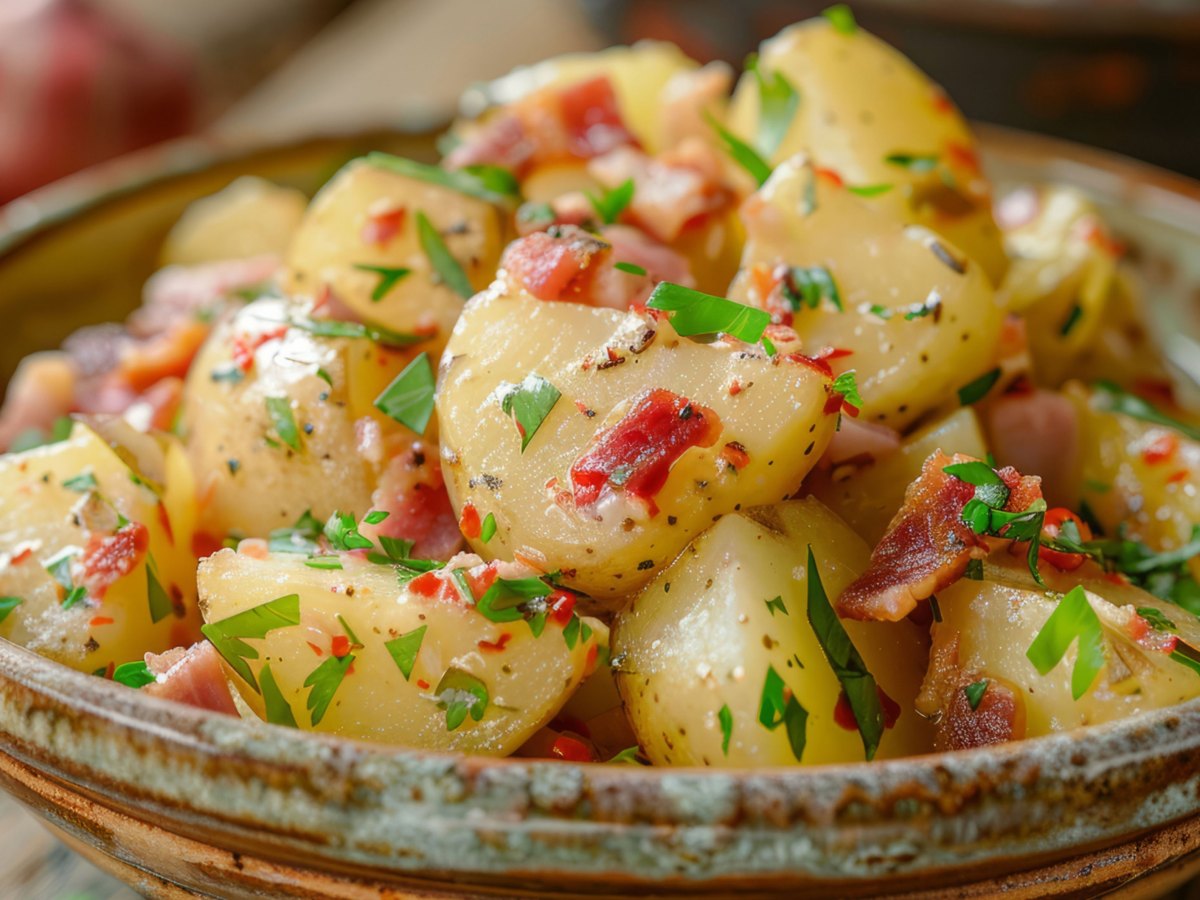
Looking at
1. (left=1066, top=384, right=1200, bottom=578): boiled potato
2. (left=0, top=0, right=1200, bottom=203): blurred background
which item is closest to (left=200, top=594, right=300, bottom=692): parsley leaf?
(left=1066, top=384, right=1200, bottom=578): boiled potato

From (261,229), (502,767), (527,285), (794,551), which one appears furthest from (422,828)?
(261,229)

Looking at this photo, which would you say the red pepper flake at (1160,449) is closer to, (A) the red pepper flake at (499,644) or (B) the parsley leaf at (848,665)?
(B) the parsley leaf at (848,665)

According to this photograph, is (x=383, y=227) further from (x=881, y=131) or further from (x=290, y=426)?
(x=881, y=131)

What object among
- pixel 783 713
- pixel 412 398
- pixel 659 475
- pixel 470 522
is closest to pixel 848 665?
pixel 783 713

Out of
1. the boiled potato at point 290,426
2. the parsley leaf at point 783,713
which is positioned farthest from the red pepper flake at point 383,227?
the parsley leaf at point 783,713

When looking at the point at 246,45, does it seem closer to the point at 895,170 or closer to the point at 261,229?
the point at 261,229

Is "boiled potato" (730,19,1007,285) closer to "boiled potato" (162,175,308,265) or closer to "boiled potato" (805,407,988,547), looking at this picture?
"boiled potato" (805,407,988,547)
